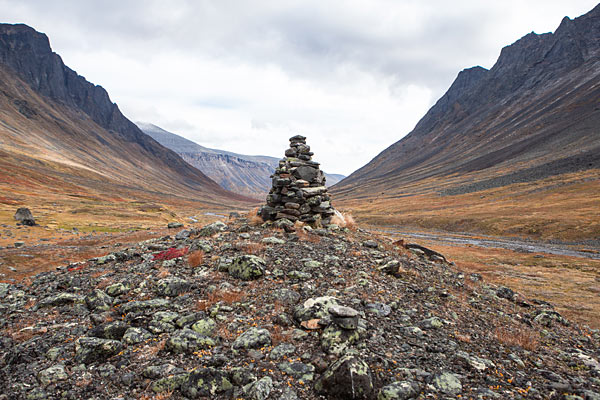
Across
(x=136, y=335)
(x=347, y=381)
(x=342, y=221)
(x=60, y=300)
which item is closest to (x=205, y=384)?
(x=136, y=335)

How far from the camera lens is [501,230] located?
67625 millimetres

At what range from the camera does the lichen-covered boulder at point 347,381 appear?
261 inches

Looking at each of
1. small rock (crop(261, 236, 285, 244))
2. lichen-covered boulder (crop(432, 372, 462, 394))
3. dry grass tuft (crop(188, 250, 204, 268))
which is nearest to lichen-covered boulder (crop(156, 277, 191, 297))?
dry grass tuft (crop(188, 250, 204, 268))

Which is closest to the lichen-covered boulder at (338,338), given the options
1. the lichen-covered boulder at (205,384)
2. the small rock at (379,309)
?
the small rock at (379,309)

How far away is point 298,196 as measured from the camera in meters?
21.1

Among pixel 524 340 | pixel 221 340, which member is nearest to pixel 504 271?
pixel 524 340

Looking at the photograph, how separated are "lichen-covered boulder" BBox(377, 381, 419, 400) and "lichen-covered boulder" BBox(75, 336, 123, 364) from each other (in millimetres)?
7189

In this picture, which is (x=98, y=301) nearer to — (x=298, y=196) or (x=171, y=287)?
(x=171, y=287)

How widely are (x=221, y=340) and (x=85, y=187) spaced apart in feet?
585

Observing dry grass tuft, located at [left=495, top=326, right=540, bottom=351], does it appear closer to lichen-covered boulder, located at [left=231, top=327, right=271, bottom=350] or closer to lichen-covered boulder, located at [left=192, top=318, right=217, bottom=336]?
lichen-covered boulder, located at [left=231, top=327, right=271, bottom=350]

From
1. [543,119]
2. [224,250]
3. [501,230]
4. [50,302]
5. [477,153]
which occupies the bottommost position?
[50,302]

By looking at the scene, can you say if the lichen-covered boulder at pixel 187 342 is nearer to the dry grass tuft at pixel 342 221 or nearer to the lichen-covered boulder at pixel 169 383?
the lichen-covered boulder at pixel 169 383

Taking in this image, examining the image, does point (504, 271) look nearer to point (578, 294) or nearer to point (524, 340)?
point (578, 294)

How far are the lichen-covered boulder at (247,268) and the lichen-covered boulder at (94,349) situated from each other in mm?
5213
